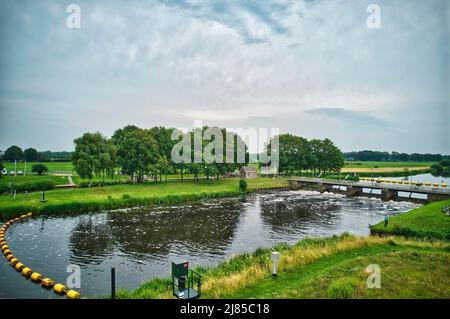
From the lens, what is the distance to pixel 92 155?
56000 mm

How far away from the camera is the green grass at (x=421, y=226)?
26.6 metres

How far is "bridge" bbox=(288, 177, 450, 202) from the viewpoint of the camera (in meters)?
49.7

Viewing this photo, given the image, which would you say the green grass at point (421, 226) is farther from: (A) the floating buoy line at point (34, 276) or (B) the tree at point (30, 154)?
(B) the tree at point (30, 154)

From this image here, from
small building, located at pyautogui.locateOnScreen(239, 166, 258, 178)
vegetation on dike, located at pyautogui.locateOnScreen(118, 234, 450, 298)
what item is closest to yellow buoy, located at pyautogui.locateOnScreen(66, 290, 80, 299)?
vegetation on dike, located at pyautogui.locateOnScreen(118, 234, 450, 298)

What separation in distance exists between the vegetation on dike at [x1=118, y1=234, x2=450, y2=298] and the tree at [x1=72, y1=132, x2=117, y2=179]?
41.7 m

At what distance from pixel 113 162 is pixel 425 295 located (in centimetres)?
5680

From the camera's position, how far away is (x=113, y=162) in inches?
2354

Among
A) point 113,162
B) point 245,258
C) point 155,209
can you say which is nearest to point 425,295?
point 245,258

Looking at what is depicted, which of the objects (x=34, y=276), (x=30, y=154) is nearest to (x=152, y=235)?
(x=34, y=276)

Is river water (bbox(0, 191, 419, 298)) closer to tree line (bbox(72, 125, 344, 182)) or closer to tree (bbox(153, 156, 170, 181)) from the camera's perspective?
tree (bbox(153, 156, 170, 181))

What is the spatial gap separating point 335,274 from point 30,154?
153518 mm

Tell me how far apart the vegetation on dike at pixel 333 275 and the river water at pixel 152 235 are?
425 centimetres
